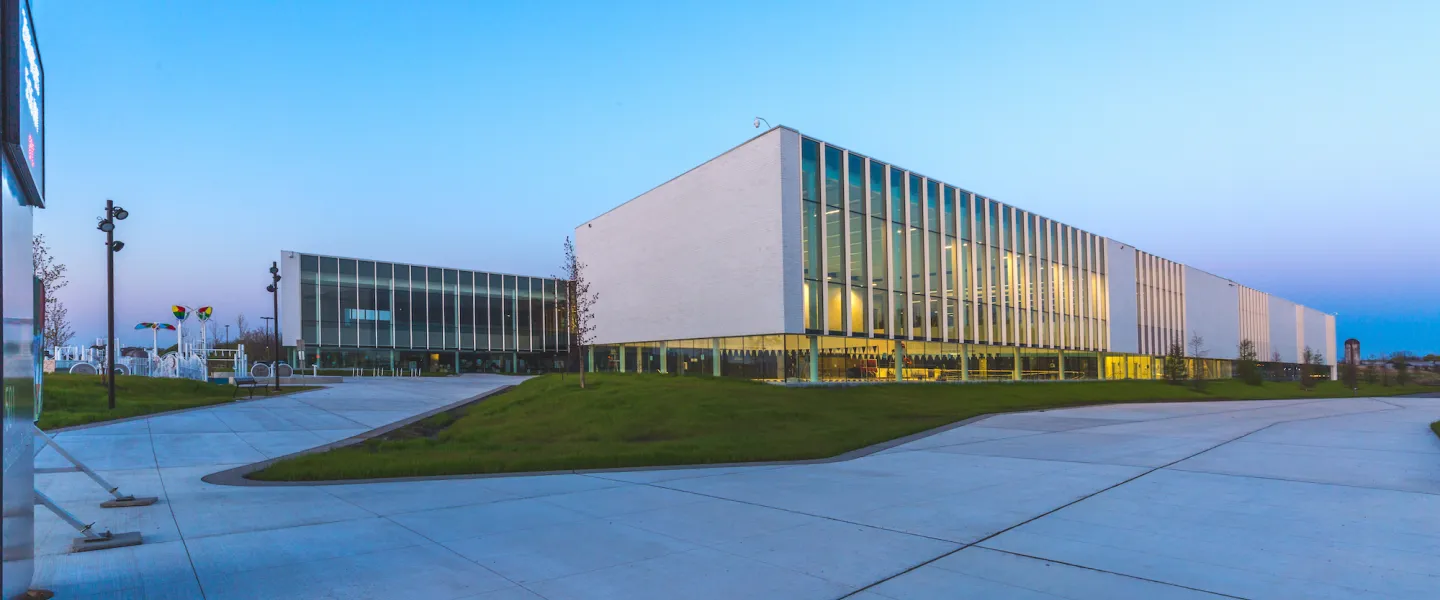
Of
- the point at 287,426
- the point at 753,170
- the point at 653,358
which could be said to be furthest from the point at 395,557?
the point at 653,358

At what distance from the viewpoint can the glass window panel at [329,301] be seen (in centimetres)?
6525

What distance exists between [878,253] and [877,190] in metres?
3.66

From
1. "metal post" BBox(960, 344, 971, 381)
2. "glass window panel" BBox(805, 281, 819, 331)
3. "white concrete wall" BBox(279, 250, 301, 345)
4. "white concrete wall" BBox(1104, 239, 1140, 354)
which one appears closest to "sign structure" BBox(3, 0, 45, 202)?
"glass window panel" BBox(805, 281, 819, 331)

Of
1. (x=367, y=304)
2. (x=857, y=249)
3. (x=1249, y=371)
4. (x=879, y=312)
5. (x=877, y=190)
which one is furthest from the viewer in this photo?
(x=1249, y=371)

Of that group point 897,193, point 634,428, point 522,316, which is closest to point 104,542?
point 634,428

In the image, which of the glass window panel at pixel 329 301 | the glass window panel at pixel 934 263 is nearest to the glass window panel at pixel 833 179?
the glass window panel at pixel 934 263

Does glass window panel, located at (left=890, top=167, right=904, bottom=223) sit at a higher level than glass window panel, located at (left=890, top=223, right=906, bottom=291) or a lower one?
higher

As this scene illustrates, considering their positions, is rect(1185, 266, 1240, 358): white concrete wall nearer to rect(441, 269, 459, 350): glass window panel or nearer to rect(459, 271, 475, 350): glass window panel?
rect(459, 271, 475, 350): glass window panel

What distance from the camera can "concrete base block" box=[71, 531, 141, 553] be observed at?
7.04m

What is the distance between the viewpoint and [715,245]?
42.2 metres

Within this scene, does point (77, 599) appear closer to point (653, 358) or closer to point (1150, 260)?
point (653, 358)

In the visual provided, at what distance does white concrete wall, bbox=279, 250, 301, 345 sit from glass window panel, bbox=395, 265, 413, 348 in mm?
8195

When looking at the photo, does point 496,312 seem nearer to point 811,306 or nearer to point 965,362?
point 811,306

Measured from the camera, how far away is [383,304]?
225ft
